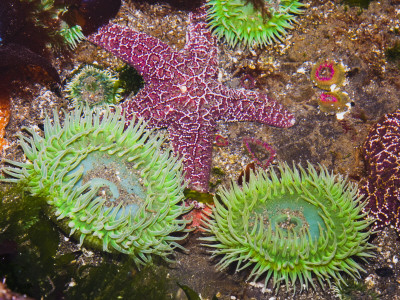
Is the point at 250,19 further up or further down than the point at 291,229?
further up

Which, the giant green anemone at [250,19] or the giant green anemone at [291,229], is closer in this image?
the giant green anemone at [291,229]

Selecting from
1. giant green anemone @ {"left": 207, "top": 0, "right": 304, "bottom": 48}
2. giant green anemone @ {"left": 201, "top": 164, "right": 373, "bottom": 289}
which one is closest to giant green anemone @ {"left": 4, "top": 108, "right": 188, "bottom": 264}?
giant green anemone @ {"left": 201, "top": 164, "right": 373, "bottom": 289}

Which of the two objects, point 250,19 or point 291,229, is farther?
point 250,19

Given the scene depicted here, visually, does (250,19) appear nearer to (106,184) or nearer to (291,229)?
(291,229)

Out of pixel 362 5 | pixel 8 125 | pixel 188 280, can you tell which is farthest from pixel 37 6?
pixel 362 5

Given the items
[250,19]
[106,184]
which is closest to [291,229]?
[106,184]

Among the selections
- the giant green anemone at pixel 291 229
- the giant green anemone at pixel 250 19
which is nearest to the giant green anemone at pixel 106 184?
the giant green anemone at pixel 291 229

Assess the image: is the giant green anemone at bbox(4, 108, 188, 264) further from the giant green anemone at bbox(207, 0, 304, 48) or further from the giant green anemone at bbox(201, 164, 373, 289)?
the giant green anemone at bbox(207, 0, 304, 48)

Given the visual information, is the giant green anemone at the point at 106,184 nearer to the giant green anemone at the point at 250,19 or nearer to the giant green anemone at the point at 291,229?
the giant green anemone at the point at 291,229
